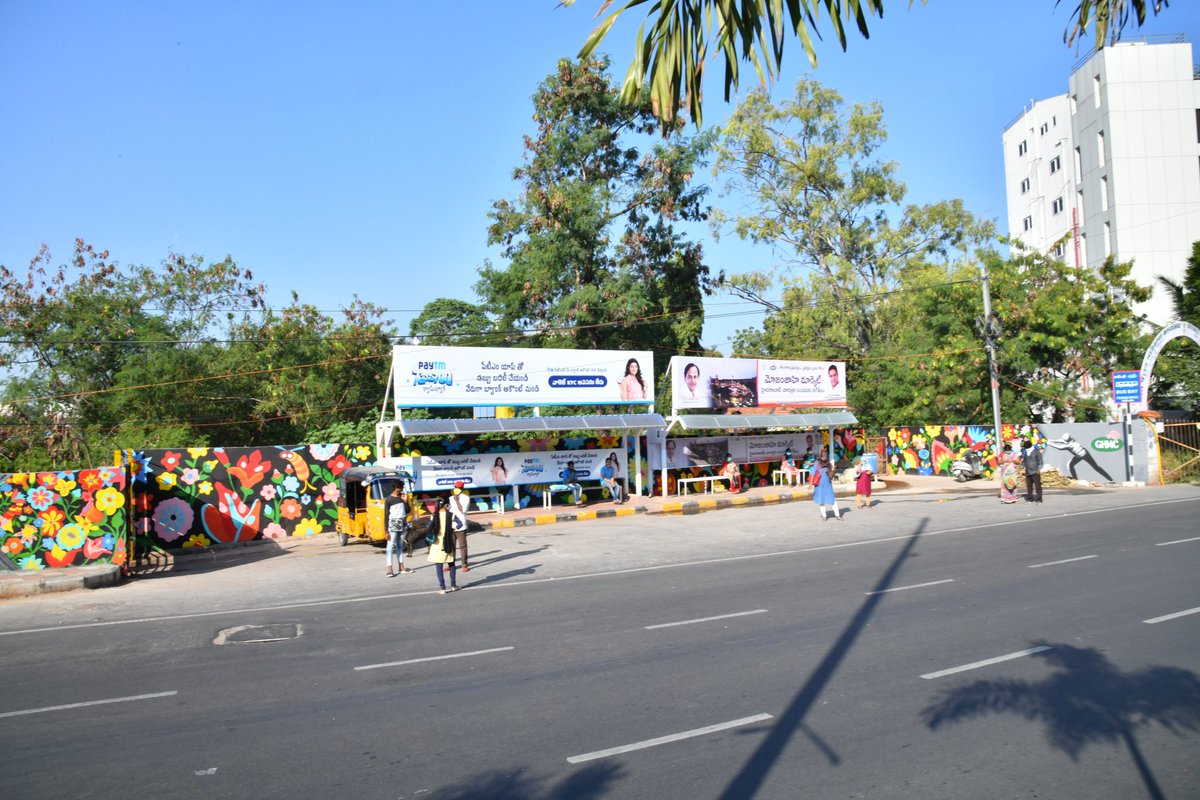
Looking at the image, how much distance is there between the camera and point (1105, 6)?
4.34 meters

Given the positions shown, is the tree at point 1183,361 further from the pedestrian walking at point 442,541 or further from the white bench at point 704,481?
the pedestrian walking at point 442,541

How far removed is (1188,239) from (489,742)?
54432 mm

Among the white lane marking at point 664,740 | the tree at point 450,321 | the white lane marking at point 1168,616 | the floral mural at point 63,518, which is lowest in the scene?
the white lane marking at point 1168,616

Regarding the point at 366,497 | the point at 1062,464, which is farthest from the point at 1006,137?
the point at 366,497

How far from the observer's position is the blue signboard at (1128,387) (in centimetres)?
2944

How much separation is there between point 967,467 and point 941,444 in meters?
2.95

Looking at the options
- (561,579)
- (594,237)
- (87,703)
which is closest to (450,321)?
(594,237)

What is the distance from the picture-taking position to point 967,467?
3359 cm

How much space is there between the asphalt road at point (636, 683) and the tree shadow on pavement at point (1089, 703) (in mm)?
30

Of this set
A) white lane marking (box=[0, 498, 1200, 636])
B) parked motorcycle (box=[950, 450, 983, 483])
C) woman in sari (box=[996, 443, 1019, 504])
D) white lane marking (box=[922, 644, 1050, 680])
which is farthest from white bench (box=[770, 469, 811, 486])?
white lane marking (box=[922, 644, 1050, 680])

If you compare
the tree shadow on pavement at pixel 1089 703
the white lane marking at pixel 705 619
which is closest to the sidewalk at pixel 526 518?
the white lane marking at pixel 705 619

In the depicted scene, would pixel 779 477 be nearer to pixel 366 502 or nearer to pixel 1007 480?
pixel 1007 480

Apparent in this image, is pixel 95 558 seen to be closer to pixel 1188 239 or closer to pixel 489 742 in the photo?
pixel 489 742

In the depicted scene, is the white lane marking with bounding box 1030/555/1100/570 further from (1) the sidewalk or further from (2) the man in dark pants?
(1) the sidewalk
